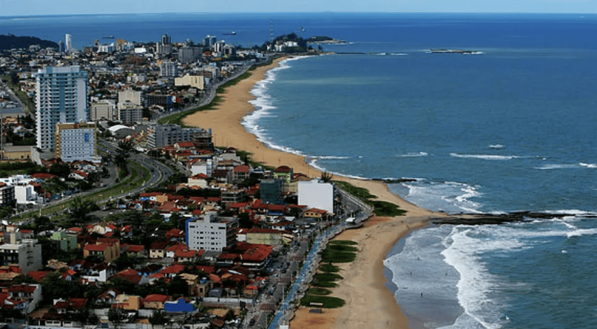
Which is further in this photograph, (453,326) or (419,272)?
(419,272)

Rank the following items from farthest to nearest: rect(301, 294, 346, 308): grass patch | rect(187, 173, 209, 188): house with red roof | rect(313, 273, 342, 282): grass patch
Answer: rect(187, 173, 209, 188): house with red roof < rect(313, 273, 342, 282): grass patch < rect(301, 294, 346, 308): grass patch

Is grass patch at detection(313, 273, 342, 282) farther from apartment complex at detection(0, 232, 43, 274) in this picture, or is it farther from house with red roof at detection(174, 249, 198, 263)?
apartment complex at detection(0, 232, 43, 274)

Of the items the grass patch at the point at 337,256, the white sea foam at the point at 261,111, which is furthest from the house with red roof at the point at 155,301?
the white sea foam at the point at 261,111

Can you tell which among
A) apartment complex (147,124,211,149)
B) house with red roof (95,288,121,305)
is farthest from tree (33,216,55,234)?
apartment complex (147,124,211,149)

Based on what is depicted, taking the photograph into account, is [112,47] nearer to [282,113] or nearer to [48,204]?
[282,113]

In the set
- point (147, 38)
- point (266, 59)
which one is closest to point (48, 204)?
point (266, 59)

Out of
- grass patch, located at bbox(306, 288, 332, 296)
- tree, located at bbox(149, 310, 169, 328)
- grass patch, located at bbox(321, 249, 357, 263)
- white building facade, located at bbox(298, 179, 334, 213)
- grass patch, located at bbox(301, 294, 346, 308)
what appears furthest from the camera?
white building facade, located at bbox(298, 179, 334, 213)

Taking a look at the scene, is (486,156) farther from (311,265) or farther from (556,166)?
(311,265)
